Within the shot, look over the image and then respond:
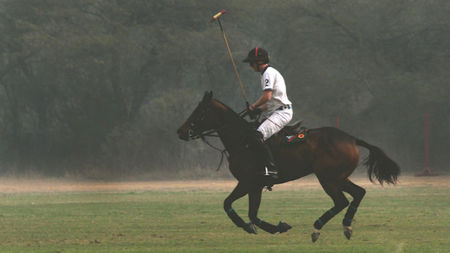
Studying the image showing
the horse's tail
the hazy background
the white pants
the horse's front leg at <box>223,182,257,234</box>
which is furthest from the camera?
the hazy background

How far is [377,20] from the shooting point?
43062mm

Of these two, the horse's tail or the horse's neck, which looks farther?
the horse's tail

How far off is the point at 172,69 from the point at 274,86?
31610 millimetres

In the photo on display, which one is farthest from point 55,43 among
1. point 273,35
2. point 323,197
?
point 323,197

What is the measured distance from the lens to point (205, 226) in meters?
15.6

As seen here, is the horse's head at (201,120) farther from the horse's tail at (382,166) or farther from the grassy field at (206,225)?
the horse's tail at (382,166)

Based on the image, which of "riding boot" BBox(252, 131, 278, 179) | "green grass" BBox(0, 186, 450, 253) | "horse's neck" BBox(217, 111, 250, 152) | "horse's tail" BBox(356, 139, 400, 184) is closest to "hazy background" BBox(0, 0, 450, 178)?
"green grass" BBox(0, 186, 450, 253)

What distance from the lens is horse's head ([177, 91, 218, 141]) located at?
12.4 metres

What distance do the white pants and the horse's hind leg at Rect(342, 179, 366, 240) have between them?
133 centimetres

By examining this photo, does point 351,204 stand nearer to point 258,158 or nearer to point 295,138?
point 295,138

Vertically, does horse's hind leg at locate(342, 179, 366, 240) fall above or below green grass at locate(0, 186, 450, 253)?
above

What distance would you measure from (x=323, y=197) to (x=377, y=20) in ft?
66.7

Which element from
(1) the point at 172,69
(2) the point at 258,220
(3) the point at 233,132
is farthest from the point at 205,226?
(1) the point at 172,69

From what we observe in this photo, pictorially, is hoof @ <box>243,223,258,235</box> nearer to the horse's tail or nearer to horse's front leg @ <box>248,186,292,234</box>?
horse's front leg @ <box>248,186,292,234</box>
